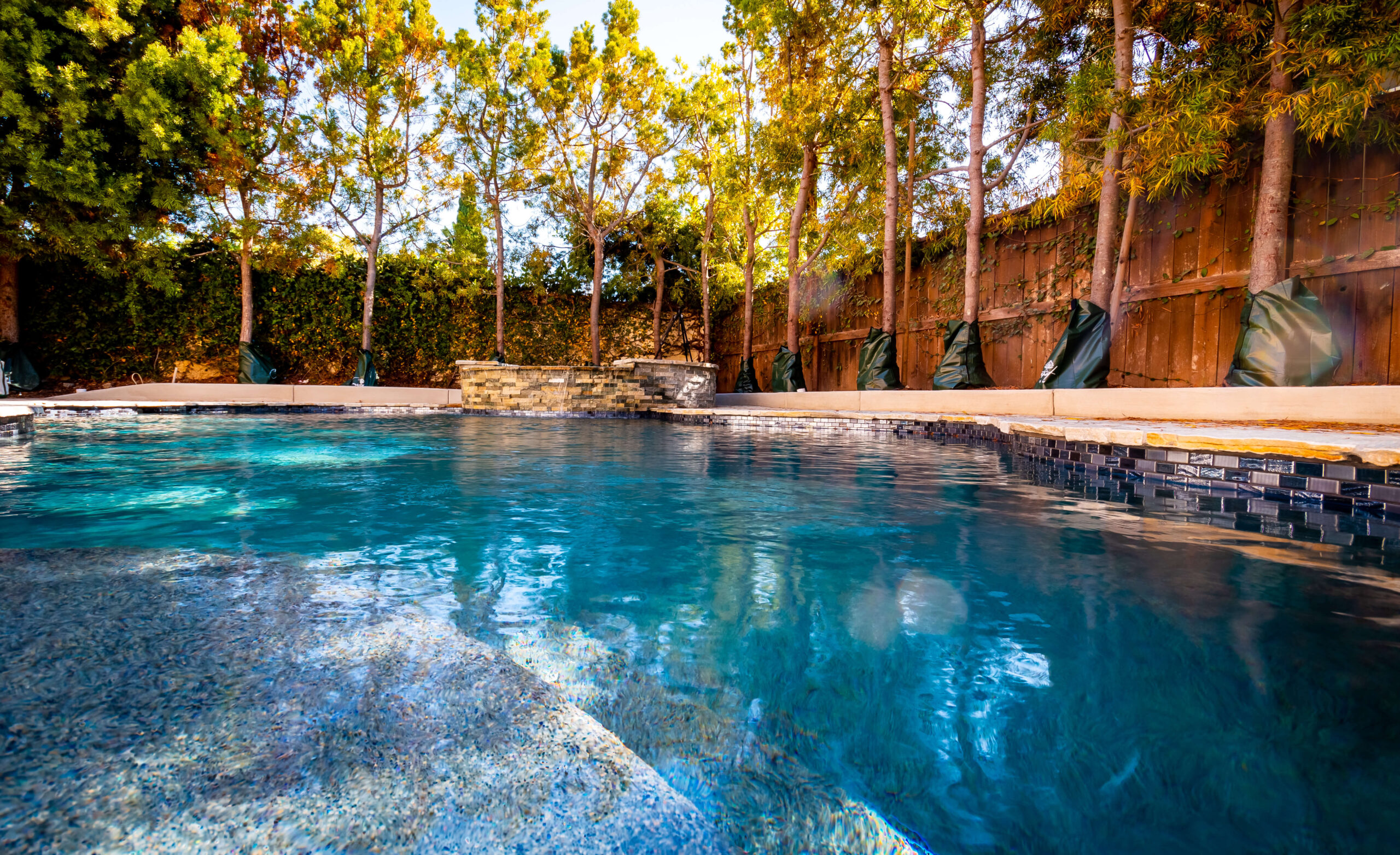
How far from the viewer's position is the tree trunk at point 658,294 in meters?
15.8

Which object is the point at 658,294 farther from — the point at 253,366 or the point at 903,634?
the point at 903,634

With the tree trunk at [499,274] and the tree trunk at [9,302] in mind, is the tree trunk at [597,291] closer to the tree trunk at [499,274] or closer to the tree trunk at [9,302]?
the tree trunk at [499,274]

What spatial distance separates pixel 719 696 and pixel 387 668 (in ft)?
2.27

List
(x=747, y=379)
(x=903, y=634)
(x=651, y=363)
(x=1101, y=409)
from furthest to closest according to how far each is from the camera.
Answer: (x=747, y=379) → (x=651, y=363) → (x=1101, y=409) → (x=903, y=634)

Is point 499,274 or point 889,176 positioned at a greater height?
point 889,176

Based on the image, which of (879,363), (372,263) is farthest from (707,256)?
(372,263)

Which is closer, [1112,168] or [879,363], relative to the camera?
[1112,168]

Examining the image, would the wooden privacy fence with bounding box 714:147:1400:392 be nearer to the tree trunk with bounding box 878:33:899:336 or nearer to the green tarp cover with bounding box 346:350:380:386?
the tree trunk with bounding box 878:33:899:336

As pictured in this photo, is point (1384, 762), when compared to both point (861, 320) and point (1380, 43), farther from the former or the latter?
point (861, 320)

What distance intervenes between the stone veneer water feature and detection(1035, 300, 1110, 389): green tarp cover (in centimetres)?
598

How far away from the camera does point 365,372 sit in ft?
43.4

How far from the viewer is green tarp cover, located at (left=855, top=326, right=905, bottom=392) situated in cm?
999

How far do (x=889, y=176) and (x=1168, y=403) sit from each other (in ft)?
18.6

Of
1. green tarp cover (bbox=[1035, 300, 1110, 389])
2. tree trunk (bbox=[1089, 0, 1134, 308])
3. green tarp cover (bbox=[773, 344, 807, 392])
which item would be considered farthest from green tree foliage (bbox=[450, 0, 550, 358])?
green tarp cover (bbox=[1035, 300, 1110, 389])
